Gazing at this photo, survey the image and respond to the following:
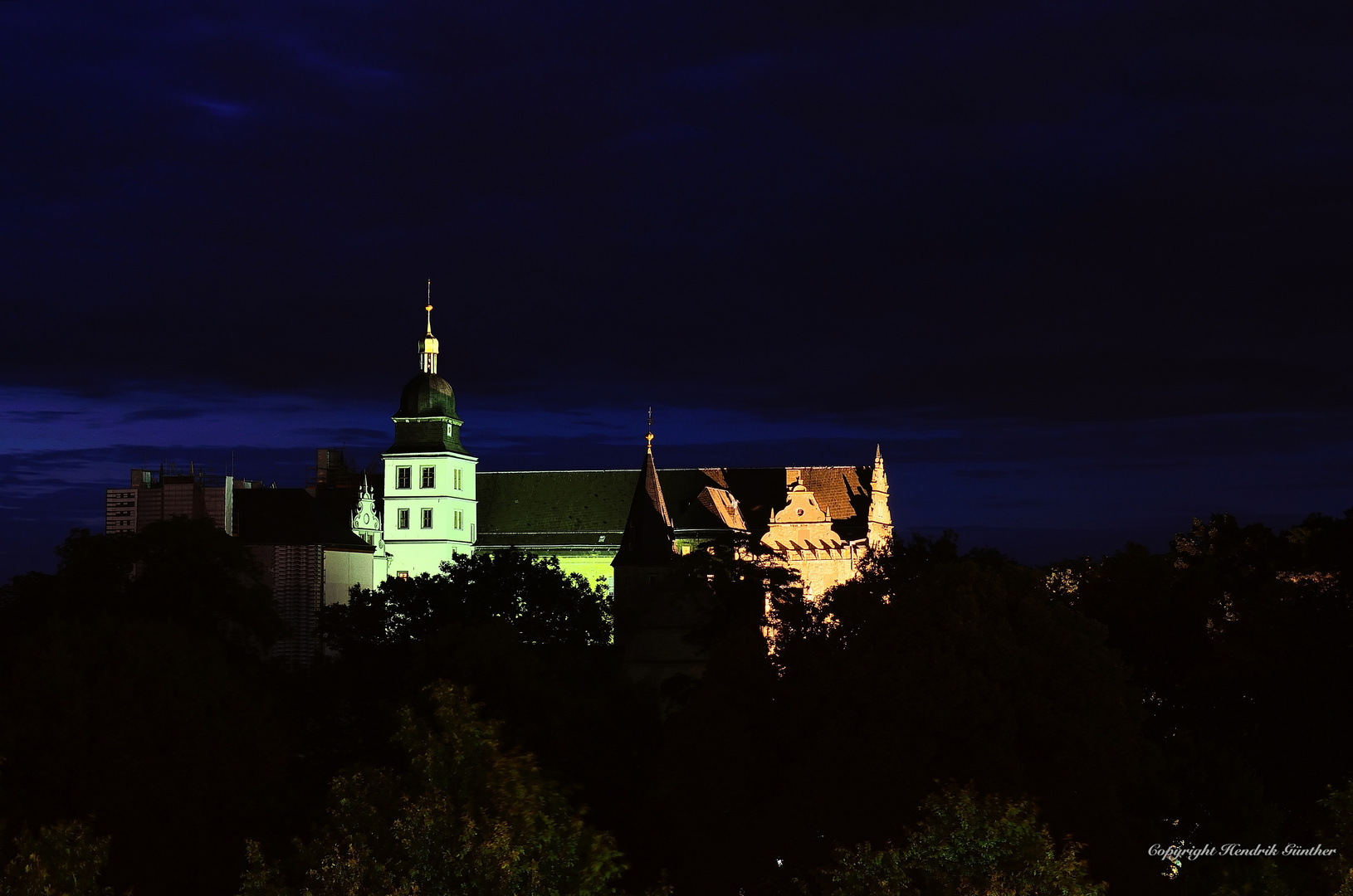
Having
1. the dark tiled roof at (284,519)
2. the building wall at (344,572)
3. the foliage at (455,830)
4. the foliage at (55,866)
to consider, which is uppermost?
the dark tiled roof at (284,519)

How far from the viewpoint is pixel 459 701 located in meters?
37.1

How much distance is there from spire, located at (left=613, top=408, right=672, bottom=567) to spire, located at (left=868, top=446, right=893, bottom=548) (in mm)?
14911

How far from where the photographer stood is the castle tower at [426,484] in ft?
407

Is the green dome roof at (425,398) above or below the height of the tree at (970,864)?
above

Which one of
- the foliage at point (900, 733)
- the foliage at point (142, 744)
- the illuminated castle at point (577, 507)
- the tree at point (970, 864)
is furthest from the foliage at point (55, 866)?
the illuminated castle at point (577, 507)

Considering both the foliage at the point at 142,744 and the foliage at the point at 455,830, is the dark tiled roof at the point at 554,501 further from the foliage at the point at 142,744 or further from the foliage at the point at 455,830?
the foliage at the point at 455,830

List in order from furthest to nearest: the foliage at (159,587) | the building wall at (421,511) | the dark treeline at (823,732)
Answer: the building wall at (421,511) → the foliage at (159,587) → the dark treeline at (823,732)

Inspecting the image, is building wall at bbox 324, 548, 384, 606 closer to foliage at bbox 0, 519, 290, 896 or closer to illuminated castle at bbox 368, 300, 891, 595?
illuminated castle at bbox 368, 300, 891, 595

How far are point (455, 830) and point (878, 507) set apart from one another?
95.8 m

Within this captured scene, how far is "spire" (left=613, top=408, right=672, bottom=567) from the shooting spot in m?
109

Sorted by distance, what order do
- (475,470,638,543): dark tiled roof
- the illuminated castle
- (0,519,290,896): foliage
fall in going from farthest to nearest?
(475,470,638,543): dark tiled roof → the illuminated castle → (0,519,290,896): foliage

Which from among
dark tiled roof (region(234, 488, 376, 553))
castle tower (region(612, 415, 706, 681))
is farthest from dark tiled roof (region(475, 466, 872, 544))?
castle tower (region(612, 415, 706, 681))

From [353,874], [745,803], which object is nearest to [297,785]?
[745,803]

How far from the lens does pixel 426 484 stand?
124938 millimetres
